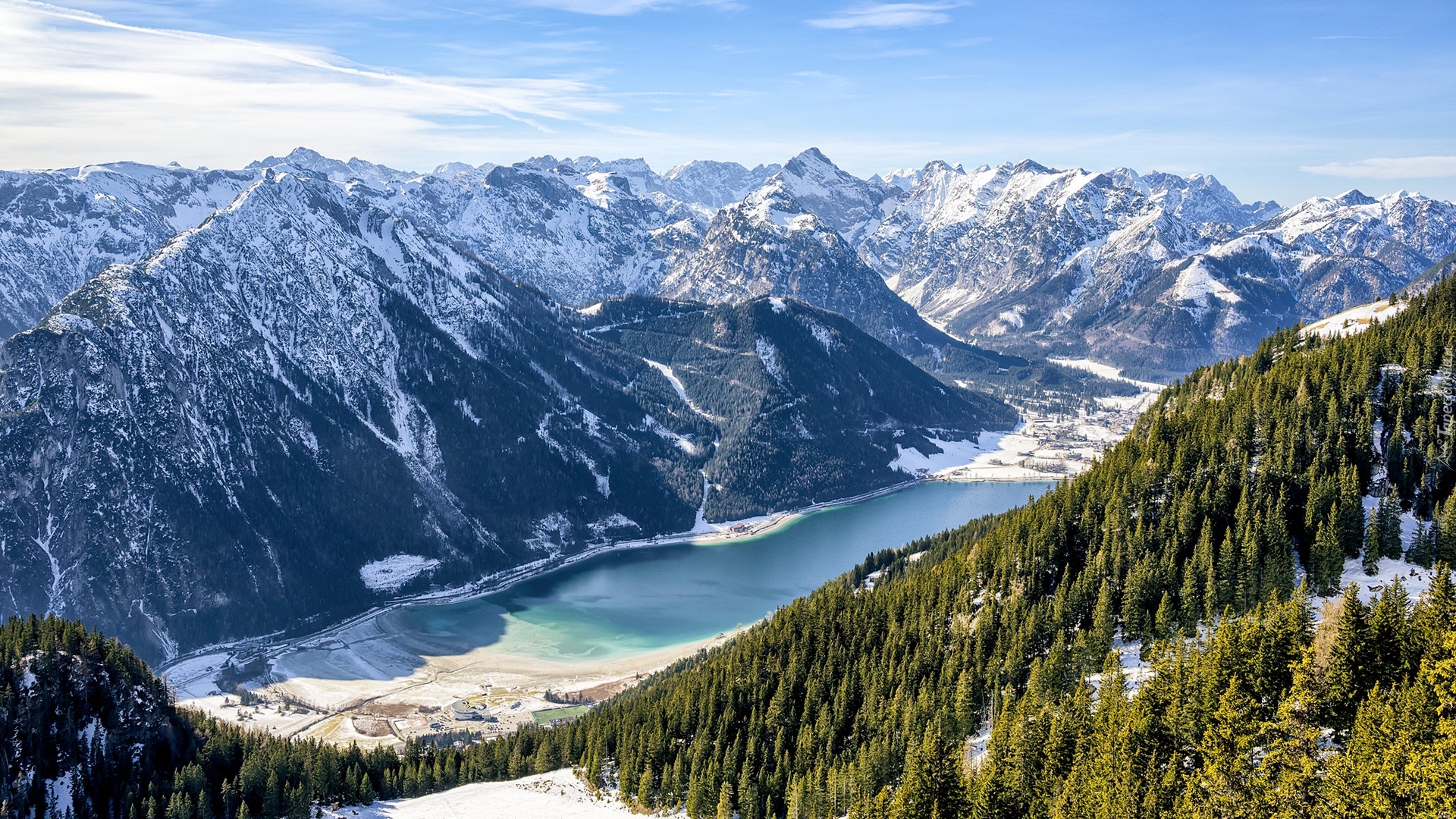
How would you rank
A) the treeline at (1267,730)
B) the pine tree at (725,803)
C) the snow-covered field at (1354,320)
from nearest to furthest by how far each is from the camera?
the treeline at (1267,730) → the pine tree at (725,803) → the snow-covered field at (1354,320)

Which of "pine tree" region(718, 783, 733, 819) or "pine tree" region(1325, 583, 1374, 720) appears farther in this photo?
"pine tree" region(718, 783, 733, 819)

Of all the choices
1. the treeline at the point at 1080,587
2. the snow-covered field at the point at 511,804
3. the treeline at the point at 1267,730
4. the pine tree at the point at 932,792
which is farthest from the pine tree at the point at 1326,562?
the snow-covered field at the point at 511,804

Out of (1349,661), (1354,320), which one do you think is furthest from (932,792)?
(1354,320)

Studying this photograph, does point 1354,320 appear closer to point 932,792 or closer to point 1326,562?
point 1326,562

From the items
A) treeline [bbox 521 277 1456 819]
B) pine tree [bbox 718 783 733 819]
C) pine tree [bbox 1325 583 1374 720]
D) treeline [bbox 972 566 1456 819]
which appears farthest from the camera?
pine tree [bbox 718 783 733 819]

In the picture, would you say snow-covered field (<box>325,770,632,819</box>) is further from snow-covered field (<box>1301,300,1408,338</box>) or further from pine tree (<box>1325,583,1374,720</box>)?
snow-covered field (<box>1301,300,1408,338</box>)

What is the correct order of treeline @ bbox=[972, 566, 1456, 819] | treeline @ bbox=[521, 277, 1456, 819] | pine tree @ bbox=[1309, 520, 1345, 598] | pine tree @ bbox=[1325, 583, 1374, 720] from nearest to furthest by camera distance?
treeline @ bbox=[972, 566, 1456, 819] → pine tree @ bbox=[1325, 583, 1374, 720] → pine tree @ bbox=[1309, 520, 1345, 598] → treeline @ bbox=[521, 277, 1456, 819]

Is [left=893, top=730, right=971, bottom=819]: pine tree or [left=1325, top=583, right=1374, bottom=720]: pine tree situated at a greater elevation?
[left=1325, top=583, right=1374, bottom=720]: pine tree

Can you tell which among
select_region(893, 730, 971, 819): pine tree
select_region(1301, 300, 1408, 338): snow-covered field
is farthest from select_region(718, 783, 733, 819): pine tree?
select_region(1301, 300, 1408, 338): snow-covered field

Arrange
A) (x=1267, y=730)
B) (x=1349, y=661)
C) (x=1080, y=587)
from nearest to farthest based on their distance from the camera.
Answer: (x=1267, y=730), (x=1349, y=661), (x=1080, y=587)

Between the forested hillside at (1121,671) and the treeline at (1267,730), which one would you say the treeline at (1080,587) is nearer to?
the forested hillside at (1121,671)
